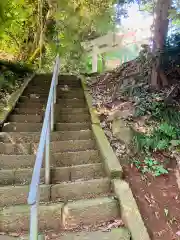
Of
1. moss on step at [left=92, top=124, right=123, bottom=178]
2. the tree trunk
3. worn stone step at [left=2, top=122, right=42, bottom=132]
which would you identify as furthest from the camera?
the tree trunk

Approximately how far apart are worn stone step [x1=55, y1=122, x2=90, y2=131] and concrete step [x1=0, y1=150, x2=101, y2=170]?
966 mm

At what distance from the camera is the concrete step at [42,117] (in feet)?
16.9

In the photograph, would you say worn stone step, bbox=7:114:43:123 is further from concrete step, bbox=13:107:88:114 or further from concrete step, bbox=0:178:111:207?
concrete step, bbox=0:178:111:207

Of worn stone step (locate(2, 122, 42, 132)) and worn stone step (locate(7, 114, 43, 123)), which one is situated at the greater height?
worn stone step (locate(7, 114, 43, 123))

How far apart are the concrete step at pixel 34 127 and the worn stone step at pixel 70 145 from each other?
0.63m

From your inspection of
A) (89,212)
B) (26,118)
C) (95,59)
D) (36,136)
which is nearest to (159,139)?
(89,212)

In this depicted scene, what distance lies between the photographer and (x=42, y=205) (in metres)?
2.99

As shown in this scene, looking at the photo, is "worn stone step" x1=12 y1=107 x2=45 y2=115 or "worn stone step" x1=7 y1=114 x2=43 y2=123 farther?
"worn stone step" x1=12 y1=107 x2=45 y2=115

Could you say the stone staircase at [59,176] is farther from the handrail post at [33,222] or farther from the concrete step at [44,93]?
the handrail post at [33,222]

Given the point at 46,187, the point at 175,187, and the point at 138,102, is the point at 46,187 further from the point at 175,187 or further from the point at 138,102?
the point at 138,102

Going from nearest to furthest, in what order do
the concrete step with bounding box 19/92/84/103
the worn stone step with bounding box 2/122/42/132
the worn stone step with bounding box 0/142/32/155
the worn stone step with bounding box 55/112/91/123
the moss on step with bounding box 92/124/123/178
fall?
the moss on step with bounding box 92/124/123/178
the worn stone step with bounding box 0/142/32/155
the worn stone step with bounding box 2/122/42/132
the worn stone step with bounding box 55/112/91/123
the concrete step with bounding box 19/92/84/103

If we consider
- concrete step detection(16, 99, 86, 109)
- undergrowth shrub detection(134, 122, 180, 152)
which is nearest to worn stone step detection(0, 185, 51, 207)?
undergrowth shrub detection(134, 122, 180, 152)

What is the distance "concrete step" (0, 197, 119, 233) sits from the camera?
2832 millimetres

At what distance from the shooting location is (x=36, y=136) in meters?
4.38
